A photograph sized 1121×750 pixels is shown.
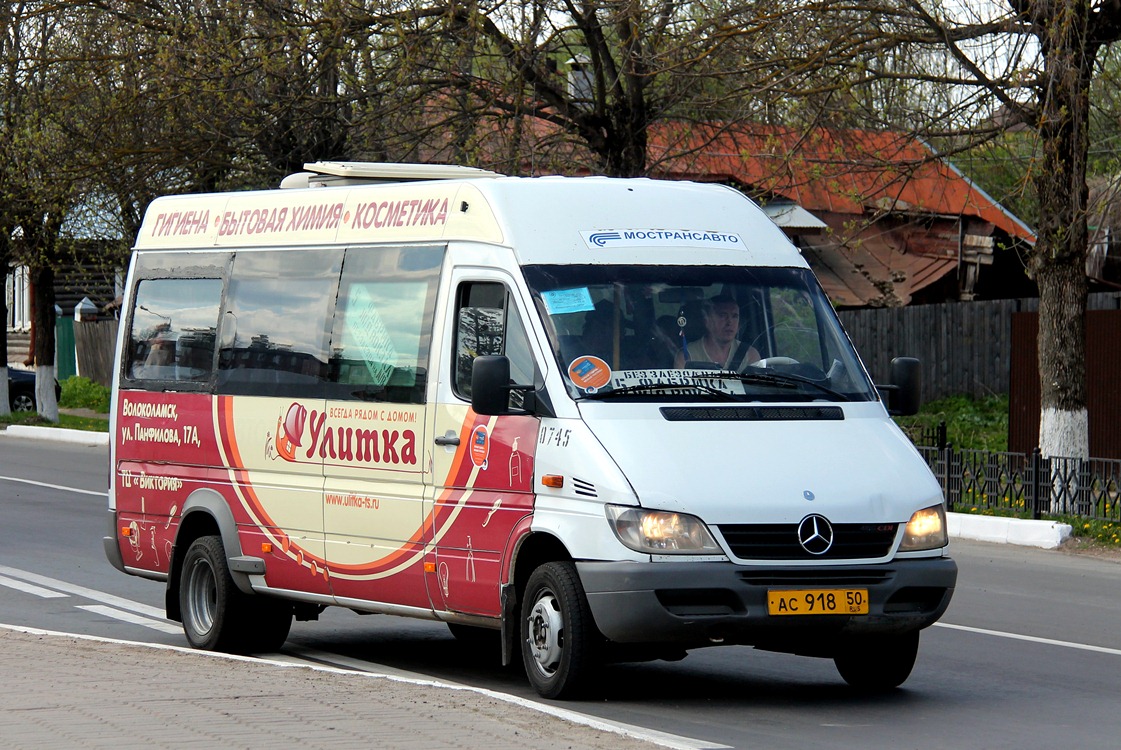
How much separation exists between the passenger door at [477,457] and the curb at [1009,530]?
8.54 m

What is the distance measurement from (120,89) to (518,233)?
16.5 meters

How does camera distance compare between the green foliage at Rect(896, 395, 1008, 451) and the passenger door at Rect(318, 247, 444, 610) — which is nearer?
the passenger door at Rect(318, 247, 444, 610)

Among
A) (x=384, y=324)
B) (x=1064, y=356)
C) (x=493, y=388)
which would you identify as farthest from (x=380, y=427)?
(x=1064, y=356)

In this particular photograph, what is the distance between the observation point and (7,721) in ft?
22.0

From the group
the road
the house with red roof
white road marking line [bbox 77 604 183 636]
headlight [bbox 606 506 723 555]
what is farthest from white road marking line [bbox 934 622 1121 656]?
the house with red roof

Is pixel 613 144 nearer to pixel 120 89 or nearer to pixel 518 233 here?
pixel 120 89

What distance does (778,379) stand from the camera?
27.7 feet

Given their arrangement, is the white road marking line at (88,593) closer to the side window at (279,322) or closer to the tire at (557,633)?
the side window at (279,322)

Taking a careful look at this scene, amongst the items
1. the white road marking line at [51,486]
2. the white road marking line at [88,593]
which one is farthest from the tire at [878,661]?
the white road marking line at [51,486]

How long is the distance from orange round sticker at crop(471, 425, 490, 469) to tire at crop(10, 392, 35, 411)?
35.3 m

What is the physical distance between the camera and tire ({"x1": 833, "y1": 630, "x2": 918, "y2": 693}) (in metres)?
8.51

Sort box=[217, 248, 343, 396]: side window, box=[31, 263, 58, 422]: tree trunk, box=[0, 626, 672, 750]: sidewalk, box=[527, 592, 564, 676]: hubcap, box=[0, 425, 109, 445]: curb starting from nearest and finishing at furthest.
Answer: box=[0, 626, 672, 750]: sidewalk, box=[527, 592, 564, 676]: hubcap, box=[217, 248, 343, 396]: side window, box=[0, 425, 109, 445]: curb, box=[31, 263, 58, 422]: tree trunk

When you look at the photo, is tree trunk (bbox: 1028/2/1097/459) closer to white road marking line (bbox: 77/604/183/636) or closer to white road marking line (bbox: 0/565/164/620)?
white road marking line (bbox: 0/565/164/620)

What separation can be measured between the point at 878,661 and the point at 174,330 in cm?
491
